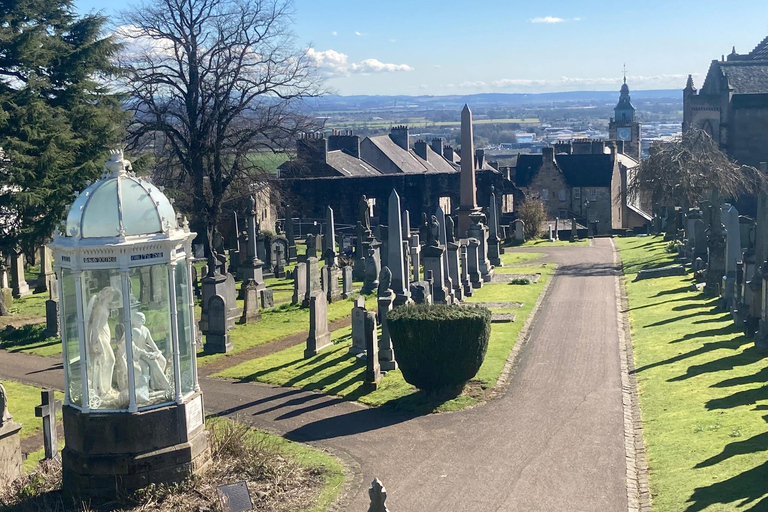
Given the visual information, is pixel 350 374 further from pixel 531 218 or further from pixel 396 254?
pixel 531 218

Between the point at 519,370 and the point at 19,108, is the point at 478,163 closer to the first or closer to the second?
the point at 19,108

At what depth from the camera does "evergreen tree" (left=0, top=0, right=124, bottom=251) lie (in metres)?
26.8

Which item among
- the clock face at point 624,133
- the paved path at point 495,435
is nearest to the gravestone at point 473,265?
the paved path at point 495,435

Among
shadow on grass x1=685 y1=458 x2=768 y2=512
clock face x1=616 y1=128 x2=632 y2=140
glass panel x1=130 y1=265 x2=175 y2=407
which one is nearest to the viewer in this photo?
shadow on grass x1=685 y1=458 x2=768 y2=512

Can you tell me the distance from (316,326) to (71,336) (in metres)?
8.98

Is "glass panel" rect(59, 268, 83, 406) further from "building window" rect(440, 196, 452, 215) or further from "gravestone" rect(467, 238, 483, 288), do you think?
"building window" rect(440, 196, 452, 215)

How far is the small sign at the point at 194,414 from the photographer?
37.0 ft

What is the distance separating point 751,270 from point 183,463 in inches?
587

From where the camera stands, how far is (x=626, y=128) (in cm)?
11694

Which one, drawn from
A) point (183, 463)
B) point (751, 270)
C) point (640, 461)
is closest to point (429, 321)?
point (640, 461)

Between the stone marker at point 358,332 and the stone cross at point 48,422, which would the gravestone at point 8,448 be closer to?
the stone cross at point 48,422

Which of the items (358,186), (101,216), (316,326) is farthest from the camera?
(358,186)

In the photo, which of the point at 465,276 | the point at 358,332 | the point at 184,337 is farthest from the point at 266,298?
the point at 184,337

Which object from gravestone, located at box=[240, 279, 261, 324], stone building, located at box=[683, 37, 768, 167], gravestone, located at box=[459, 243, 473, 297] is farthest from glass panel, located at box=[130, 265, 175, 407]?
stone building, located at box=[683, 37, 768, 167]
